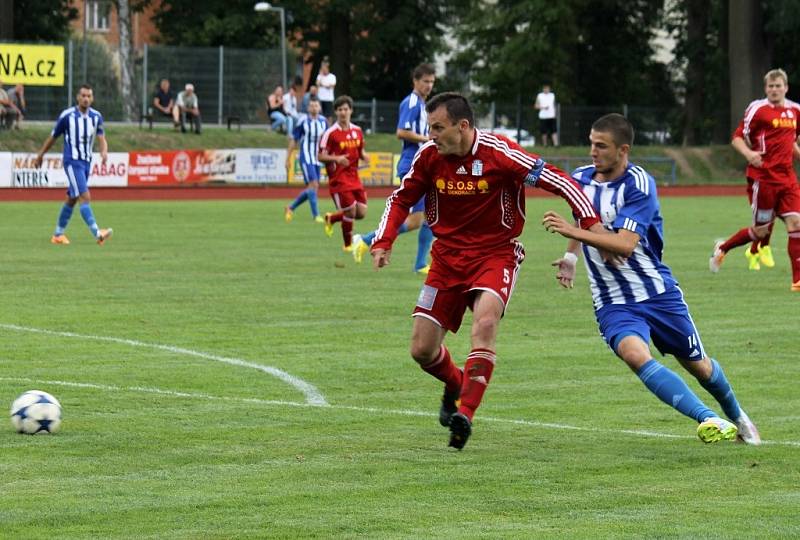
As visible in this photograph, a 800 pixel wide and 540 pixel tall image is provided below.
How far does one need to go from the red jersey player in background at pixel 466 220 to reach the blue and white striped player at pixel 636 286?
220 mm

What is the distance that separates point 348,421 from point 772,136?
31.3 feet

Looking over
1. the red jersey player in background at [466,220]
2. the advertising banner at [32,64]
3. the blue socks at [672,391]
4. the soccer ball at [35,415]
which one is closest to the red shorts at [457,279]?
the red jersey player in background at [466,220]

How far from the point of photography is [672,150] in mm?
52625

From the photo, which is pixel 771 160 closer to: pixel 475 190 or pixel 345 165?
pixel 345 165

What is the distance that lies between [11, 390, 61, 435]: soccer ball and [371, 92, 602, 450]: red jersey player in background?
1.88 m

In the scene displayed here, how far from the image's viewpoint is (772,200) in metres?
16.8

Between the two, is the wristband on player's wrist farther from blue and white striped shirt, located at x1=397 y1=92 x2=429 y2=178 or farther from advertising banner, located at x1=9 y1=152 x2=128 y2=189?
advertising banner, located at x1=9 y1=152 x2=128 y2=189

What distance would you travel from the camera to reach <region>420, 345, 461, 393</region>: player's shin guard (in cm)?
850

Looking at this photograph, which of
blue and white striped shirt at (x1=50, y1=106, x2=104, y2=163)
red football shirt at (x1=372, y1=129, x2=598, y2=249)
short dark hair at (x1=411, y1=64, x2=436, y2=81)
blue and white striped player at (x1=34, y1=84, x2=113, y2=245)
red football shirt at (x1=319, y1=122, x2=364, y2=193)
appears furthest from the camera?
blue and white striped shirt at (x1=50, y1=106, x2=104, y2=163)

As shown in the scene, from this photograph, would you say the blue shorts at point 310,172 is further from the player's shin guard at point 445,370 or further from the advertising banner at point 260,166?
the player's shin guard at point 445,370

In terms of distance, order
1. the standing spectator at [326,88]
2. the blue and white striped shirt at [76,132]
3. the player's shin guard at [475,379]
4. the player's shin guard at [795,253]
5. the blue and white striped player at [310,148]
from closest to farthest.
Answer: the player's shin guard at [475,379] → the player's shin guard at [795,253] → the blue and white striped shirt at [76,132] → the blue and white striped player at [310,148] → the standing spectator at [326,88]

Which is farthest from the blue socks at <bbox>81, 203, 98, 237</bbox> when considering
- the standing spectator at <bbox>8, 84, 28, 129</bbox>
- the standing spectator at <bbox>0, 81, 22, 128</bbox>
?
the standing spectator at <bbox>8, 84, 28, 129</bbox>

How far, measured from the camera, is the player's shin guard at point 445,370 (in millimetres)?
8500

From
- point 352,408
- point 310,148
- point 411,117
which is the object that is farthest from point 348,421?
point 310,148
